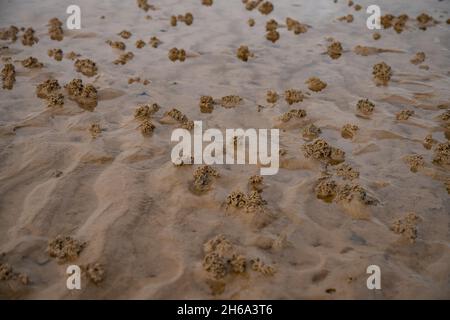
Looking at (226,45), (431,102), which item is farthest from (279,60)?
(431,102)

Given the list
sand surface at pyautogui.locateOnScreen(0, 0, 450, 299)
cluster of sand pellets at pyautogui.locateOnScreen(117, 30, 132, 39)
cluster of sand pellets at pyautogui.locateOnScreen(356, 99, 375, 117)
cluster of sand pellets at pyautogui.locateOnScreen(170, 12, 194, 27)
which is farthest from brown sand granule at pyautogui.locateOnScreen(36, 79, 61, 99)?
cluster of sand pellets at pyautogui.locateOnScreen(356, 99, 375, 117)

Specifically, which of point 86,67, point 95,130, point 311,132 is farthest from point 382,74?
point 86,67

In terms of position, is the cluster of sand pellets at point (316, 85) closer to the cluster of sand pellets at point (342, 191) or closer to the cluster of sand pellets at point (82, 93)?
the cluster of sand pellets at point (342, 191)

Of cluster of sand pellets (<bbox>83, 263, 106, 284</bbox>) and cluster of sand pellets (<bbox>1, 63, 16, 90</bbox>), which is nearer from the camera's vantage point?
cluster of sand pellets (<bbox>83, 263, 106, 284</bbox>)

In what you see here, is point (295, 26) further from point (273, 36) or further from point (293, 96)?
point (293, 96)

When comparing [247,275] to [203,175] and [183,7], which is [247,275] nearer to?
[203,175]

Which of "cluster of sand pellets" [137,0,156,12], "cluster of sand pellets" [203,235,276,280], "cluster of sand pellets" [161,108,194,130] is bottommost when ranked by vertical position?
"cluster of sand pellets" [203,235,276,280]

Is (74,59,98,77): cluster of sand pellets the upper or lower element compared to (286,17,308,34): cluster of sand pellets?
lower

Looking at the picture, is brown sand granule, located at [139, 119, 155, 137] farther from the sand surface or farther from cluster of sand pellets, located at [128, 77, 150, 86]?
cluster of sand pellets, located at [128, 77, 150, 86]
